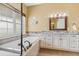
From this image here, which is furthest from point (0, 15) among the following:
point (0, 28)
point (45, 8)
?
point (45, 8)

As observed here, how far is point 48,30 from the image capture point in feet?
6.29

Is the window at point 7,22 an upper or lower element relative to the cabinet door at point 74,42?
upper

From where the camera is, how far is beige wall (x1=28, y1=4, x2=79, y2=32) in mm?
1841

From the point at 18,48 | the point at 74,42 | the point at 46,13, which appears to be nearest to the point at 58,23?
the point at 46,13

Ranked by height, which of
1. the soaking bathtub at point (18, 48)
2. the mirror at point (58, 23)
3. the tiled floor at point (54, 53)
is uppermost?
the mirror at point (58, 23)

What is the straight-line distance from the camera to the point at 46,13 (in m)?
1.92

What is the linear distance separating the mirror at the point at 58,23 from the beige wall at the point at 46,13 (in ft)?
0.20

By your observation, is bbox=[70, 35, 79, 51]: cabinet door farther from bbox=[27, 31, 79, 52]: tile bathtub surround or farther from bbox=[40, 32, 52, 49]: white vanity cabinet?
bbox=[40, 32, 52, 49]: white vanity cabinet

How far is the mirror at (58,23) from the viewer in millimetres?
1881

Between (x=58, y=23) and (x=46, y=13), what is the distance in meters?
0.25

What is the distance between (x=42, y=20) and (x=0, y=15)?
0.65 metres

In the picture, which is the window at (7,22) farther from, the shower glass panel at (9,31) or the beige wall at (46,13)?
the beige wall at (46,13)

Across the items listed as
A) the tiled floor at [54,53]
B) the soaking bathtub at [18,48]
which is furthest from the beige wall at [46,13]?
the tiled floor at [54,53]

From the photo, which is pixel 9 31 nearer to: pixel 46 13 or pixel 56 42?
pixel 46 13
